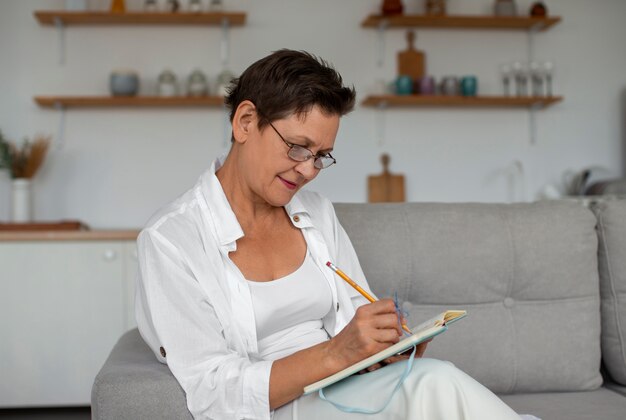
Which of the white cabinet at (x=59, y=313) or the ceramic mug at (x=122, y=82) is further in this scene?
the ceramic mug at (x=122, y=82)

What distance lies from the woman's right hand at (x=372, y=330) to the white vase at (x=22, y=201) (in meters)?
3.01

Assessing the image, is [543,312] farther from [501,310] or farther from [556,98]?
[556,98]

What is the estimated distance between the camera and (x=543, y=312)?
2.19 m

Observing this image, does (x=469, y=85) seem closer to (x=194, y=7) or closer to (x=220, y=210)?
(x=194, y=7)

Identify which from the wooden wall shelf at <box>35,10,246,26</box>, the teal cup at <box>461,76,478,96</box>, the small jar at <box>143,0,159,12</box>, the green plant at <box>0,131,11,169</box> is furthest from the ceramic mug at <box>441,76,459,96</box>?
the green plant at <box>0,131,11,169</box>

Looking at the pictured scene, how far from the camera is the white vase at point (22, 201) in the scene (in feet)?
13.2

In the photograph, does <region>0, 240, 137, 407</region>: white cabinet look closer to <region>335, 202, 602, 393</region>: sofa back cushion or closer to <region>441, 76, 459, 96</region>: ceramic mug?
<region>335, 202, 602, 393</region>: sofa back cushion

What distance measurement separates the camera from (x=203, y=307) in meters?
1.58

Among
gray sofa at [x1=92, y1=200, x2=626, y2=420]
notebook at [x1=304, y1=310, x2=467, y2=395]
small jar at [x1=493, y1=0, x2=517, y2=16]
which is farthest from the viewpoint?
small jar at [x1=493, y1=0, x2=517, y2=16]

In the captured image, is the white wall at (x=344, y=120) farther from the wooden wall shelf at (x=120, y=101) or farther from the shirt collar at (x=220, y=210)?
the shirt collar at (x=220, y=210)

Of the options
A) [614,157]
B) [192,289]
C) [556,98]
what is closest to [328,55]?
[556,98]

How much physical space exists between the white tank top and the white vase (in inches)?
102

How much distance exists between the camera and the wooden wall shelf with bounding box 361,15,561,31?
4.34m

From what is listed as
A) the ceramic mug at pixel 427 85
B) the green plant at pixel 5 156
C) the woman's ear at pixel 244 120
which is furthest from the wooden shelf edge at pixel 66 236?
the woman's ear at pixel 244 120
